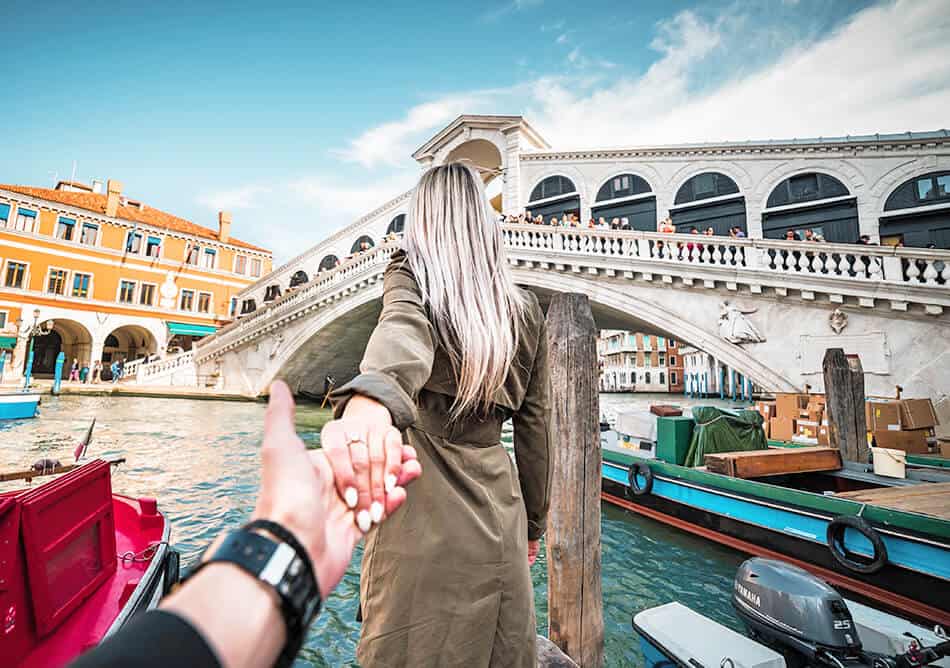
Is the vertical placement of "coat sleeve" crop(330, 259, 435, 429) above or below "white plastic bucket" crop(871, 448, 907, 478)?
above

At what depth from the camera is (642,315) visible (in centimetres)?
1131

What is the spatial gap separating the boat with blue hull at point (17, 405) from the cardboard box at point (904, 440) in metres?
17.0

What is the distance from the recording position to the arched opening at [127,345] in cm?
2602

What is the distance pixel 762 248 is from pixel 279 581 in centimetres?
1142

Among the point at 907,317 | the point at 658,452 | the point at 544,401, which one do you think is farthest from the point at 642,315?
the point at 544,401

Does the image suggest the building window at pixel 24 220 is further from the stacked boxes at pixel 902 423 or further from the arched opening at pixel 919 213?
the arched opening at pixel 919 213

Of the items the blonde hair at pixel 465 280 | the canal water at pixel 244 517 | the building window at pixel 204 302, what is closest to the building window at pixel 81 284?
the building window at pixel 204 302

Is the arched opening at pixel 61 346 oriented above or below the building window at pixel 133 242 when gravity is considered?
below

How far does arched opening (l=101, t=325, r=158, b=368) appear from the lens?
26.0 m

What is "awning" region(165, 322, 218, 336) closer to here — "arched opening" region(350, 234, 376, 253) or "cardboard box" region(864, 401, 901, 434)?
"arched opening" region(350, 234, 376, 253)

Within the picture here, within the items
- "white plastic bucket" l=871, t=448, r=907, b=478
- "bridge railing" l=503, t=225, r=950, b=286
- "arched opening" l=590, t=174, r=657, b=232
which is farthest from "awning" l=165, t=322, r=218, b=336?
"white plastic bucket" l=871, t=448, r=907, b=478

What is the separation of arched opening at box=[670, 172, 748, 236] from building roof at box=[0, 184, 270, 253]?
25084mm

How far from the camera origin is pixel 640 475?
5.79m

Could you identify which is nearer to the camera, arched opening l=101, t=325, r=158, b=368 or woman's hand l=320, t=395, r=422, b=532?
woman's hand l=320, t=395, r=422, b=532
